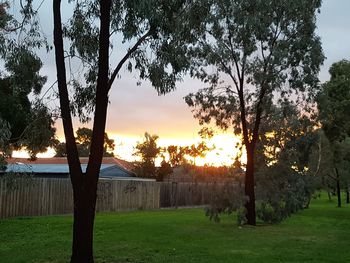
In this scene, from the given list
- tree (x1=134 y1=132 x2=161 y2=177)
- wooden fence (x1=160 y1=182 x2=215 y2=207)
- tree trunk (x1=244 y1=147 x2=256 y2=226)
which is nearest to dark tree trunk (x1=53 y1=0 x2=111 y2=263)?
tree trunk (x1=244 y1=147 x2=256 y2=226)

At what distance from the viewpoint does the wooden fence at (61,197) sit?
28078 mm

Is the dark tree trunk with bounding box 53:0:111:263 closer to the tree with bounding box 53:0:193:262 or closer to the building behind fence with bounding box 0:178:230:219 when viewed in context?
the tree with bounding box 53:0:193:262

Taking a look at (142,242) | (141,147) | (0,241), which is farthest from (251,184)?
(141,147)

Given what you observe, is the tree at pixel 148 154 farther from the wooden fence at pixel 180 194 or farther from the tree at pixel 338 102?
the tree at pixel 338 102

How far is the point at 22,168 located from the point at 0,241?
3879 mm

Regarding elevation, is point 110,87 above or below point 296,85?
below

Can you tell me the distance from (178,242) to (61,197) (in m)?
15.5

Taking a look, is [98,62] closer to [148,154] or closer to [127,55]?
[127,55]

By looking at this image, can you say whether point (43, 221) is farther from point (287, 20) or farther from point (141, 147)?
point (141, 147)

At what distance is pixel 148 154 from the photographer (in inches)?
2739

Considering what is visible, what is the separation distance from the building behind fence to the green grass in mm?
2217

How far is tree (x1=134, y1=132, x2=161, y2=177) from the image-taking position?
210ft

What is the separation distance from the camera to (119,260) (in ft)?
45.3

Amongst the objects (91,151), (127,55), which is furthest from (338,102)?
(91,151)
